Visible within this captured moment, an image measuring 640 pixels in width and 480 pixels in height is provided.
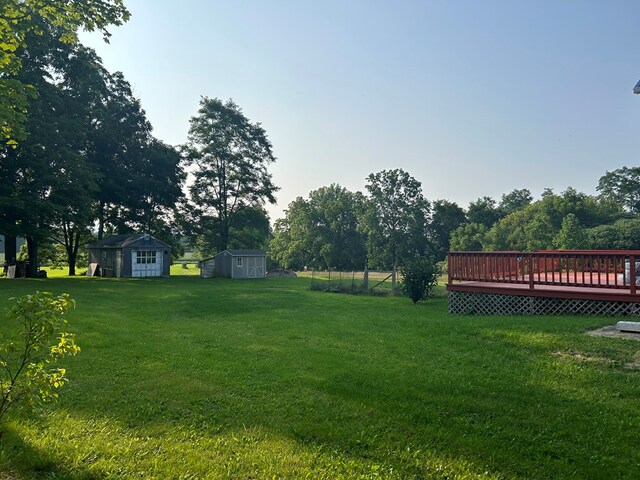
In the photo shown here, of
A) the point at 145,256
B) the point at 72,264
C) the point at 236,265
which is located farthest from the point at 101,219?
the point at 236,265

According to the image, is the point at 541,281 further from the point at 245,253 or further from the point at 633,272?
the point at 245,253

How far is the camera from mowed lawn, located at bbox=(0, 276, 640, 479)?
296cm

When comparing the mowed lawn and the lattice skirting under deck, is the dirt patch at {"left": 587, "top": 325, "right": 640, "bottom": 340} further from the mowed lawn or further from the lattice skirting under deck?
the lattice skirting under deck

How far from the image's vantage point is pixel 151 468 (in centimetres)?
288

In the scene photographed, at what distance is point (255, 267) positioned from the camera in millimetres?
32969

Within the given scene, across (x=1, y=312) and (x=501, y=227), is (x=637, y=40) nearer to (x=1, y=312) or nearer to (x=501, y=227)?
(x=1, y=312)

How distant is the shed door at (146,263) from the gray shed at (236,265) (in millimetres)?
3398

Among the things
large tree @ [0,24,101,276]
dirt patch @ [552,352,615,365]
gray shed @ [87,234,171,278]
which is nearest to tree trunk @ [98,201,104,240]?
gray shed @ [87,234,171,278]

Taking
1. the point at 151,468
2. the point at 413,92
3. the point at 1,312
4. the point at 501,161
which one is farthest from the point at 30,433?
the point at 501,161

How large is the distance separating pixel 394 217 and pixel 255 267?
62.1ft

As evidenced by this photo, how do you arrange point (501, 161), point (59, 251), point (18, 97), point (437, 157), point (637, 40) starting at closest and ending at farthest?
→ 1. point (18, 97)
2. point (637, 40)
3. point (437, 157)
4. point (501, 161)
5. point (59, 251)

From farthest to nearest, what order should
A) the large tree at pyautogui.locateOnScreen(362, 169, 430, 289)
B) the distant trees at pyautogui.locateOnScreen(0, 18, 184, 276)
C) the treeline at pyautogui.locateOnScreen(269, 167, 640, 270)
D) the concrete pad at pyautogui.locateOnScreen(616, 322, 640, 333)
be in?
the large tree at pyautogui.locateOnScreen(362, 169, 430, 289), the treeline at pyautogui.locateOnScreen(269, 167, 640, 270), the distant trees at pyautogui.locateOnScreen(0, 18, 184, 276), the concrete pad at pyautogui.locateOnScreen(616, 322, 640, 333)

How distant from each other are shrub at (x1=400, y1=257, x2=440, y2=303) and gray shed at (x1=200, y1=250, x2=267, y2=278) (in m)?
20.5

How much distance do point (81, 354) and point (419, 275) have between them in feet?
32.5
